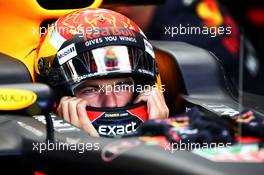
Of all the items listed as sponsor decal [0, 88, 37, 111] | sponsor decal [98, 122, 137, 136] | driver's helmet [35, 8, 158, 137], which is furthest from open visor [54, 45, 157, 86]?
sponsor decal [0, 88, 37, 111]

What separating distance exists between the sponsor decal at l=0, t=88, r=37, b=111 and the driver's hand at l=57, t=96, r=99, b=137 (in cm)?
42

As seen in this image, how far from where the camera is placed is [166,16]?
10.1ft

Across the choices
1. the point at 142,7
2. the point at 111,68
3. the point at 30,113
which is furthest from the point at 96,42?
the point at 142,7

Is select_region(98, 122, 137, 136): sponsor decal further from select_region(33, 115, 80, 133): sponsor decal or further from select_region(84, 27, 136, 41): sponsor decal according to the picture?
select_region(84, 27, 136, 41): sponsor decal

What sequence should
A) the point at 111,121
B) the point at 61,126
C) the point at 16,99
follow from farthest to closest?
the point at 111,121
the point at 61,126
the point at 16,99

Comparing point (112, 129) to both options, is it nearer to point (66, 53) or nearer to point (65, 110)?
point (65, 110)

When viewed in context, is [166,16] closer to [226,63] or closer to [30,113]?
[226,63]

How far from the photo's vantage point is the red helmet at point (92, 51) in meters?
1.90

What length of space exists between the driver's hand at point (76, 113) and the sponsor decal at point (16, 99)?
0.42 m

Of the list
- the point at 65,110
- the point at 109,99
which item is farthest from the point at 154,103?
the point at 65,110

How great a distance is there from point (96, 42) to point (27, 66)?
14.5 inches

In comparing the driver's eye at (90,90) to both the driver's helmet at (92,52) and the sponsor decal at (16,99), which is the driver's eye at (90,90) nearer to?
the driver's helmet at (92,52)

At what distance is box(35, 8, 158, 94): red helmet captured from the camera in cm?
190

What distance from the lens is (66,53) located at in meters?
1.95
